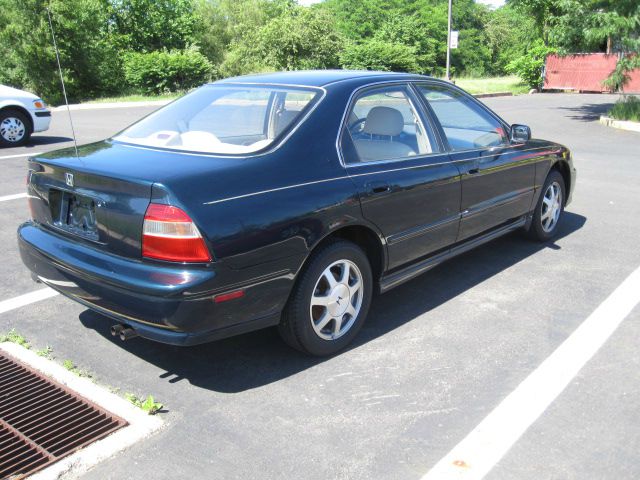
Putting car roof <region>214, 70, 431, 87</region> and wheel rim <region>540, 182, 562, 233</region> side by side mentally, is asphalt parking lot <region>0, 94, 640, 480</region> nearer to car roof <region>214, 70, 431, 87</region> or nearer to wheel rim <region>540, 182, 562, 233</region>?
wheel rim <region>540, 182, 562, 233</region>

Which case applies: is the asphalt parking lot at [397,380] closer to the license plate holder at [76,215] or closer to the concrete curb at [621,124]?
the license plate holder at [76,215]

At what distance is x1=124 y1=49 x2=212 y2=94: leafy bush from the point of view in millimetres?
29203

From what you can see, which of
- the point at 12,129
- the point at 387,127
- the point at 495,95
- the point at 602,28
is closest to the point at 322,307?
the point at 387,127

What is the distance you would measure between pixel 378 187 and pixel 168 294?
1.50m

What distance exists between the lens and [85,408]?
326 centimetres

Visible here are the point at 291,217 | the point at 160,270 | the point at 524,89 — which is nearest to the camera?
the point at 160,270

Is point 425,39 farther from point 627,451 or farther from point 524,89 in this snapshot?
point 627,451

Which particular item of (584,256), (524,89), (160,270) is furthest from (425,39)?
(160,270)

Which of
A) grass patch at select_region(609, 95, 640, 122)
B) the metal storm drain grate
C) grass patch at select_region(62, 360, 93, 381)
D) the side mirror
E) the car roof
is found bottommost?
the metal storm drain grate

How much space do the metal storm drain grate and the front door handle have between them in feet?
6.23

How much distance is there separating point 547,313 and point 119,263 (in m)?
2.91

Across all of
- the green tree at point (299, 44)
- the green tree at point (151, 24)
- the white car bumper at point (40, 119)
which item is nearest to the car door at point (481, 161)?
the white car bumper at point (40, 119)

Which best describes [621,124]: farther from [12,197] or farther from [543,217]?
[12,197]

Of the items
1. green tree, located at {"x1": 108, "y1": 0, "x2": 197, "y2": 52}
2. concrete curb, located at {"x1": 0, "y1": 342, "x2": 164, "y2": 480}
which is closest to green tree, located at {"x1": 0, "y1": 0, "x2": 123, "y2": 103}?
green tree, located at {"x1": 108, "y1": 0, "x2": 197, "y2": 52}
